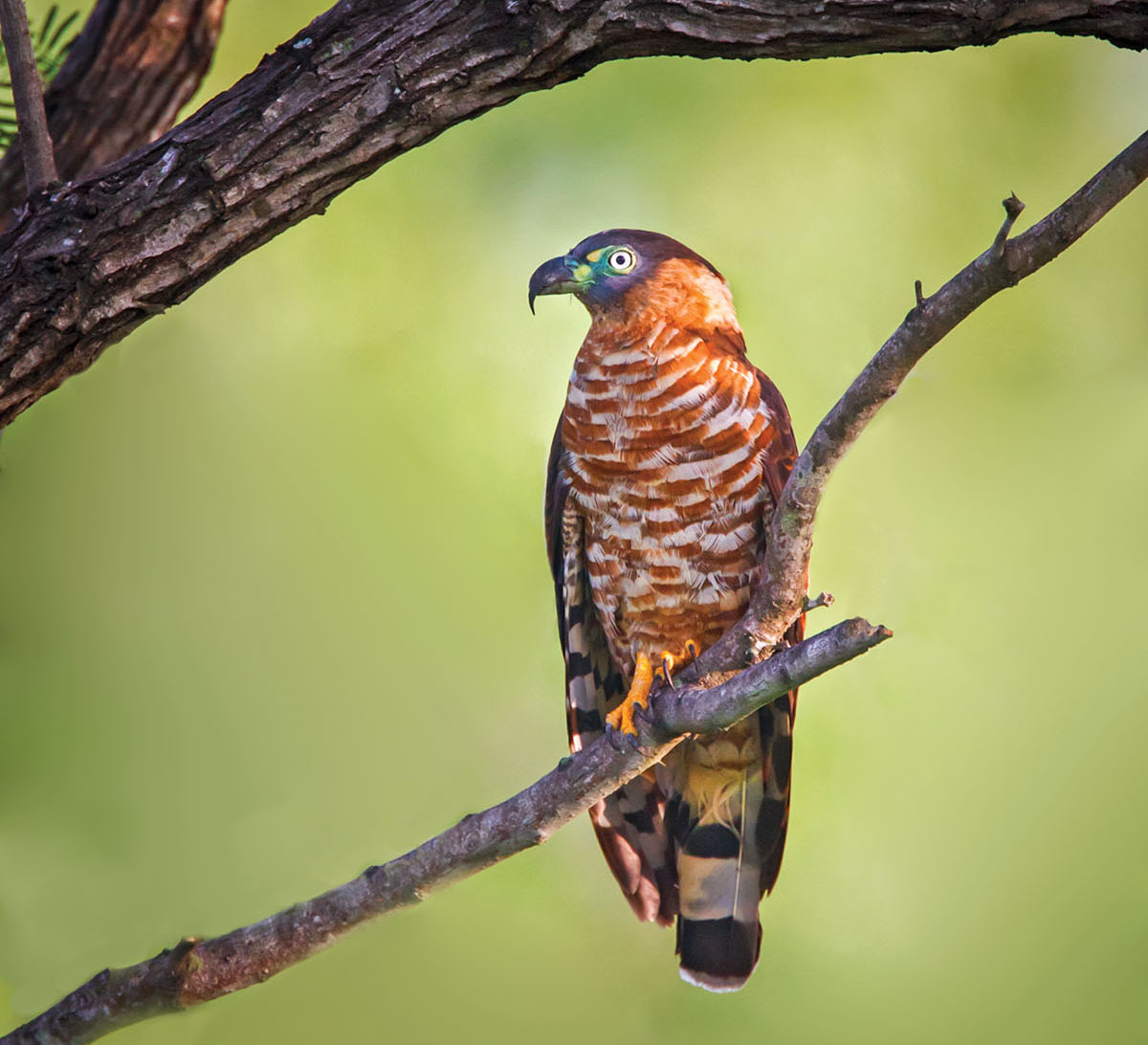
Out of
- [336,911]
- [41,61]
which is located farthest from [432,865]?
[41,61]

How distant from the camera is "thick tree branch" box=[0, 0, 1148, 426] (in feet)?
6.93

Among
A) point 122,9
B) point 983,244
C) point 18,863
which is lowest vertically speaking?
point 18,863

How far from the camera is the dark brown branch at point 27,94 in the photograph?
2.45 m

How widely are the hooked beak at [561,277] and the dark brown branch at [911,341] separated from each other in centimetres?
92

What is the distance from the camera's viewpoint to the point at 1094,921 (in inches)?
135

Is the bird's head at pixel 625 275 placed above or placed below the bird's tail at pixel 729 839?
above

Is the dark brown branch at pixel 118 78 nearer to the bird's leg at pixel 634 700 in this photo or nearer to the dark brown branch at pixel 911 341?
the bird's leg at pixel 634 700

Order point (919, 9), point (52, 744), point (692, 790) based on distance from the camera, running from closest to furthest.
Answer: point (919, 9) < point (692, 790) < point (52, 744)

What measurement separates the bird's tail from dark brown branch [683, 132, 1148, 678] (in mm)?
739

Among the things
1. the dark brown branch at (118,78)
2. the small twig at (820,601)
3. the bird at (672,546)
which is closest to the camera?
the small twig at (820,601)

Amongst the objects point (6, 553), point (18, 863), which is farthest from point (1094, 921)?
point (6, 553)

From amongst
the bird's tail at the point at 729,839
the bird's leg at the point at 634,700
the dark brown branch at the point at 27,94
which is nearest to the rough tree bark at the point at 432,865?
the bird's leg at the point at 634,700

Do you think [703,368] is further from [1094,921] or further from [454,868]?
[1094,921]

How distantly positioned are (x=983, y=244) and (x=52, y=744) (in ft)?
11.1
